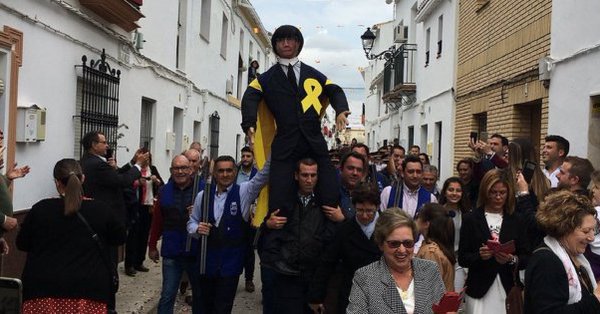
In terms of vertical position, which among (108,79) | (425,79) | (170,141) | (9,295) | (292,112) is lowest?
(9,295)

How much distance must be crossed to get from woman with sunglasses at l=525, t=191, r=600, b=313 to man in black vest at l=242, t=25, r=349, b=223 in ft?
5.13

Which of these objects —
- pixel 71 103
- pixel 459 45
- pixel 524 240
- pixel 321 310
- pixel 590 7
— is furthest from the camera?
pixel 459 45

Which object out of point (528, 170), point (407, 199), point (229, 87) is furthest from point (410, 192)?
point (229, 87)

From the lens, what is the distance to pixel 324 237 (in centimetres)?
455

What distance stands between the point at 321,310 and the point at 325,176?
94 centimetres

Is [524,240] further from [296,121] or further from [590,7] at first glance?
[590,7]

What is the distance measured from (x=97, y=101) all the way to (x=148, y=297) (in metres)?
2.89

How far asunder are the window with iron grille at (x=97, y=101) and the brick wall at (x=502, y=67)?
19.8ft

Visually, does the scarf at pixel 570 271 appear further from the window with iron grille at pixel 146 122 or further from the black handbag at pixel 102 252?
the window with iron grille at pixel 146 122

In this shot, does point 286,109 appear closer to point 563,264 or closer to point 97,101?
point 563,264

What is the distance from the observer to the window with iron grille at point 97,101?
27.5 feet

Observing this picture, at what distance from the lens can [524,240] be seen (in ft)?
15.4

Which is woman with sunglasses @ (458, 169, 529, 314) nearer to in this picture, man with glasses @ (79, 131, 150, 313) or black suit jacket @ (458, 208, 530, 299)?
black suit jacket @ (458, 208, 530, 299)

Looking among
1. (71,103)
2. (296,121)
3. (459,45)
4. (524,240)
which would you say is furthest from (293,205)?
(459,45)
